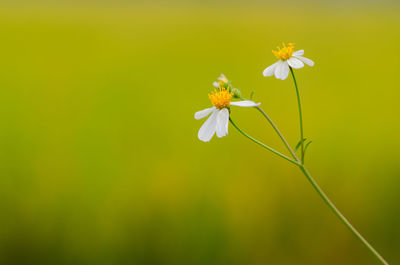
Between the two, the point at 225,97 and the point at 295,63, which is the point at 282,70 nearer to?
the point at 295,63

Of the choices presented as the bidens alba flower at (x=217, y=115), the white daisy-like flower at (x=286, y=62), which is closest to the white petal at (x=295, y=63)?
the white daisy-like flower at (x=286, y=62)

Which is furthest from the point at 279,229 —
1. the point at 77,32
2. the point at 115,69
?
the point at 77,32

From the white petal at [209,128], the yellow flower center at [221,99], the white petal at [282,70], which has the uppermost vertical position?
the white petal at [282,70]

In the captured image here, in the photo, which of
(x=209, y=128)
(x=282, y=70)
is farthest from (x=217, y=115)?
(x=282, y=70)

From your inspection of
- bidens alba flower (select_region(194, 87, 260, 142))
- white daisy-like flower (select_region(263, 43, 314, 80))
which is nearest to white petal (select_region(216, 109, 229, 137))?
bidens alba flower (select_region(194, 87, 260, 142))

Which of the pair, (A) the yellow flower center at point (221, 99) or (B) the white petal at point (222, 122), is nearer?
(B) the white petal at point (222, 122)

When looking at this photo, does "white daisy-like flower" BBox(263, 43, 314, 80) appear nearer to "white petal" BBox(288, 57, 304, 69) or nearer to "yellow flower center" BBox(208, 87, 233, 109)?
"white petal" BBox(288, 57, 304, 69)

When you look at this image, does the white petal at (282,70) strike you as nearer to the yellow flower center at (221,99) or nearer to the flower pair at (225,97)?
the flower pair at (225,97)
